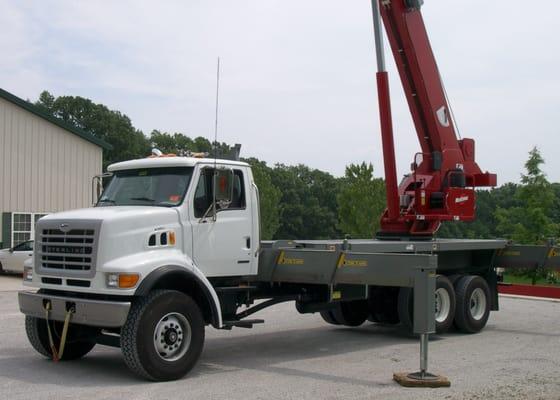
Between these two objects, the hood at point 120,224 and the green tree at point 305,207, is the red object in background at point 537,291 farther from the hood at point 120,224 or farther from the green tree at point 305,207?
the green tree at point 305,207

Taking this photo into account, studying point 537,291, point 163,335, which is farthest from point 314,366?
point 537,291

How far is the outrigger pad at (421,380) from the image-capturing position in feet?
25.8

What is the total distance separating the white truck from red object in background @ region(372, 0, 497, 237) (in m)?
2.25

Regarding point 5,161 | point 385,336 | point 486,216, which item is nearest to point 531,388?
point 385,336

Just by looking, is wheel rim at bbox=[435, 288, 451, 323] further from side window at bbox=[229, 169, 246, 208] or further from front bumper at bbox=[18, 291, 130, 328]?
front bumper at bbox=[18, 291, 130, 328]

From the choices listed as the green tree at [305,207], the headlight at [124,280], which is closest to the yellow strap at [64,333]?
the headlight at [124,280]

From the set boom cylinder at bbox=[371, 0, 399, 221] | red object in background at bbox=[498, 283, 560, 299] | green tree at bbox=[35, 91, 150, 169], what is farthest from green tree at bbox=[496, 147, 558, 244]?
green tree at bbox=[35, 91, 150, 169]

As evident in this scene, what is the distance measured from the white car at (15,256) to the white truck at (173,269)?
47.4 ft

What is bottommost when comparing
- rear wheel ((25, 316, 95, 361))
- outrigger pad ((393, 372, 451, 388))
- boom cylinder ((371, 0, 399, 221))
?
outrigger pad ((393, 372, 451, 388))

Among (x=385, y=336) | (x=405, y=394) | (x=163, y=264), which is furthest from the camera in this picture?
(x=385, y=336)

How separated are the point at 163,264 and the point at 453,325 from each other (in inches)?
247

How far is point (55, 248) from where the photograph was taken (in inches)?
340

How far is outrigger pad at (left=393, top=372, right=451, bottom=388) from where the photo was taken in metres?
7.85

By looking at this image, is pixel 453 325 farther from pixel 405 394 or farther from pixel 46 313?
pixel 46 313
